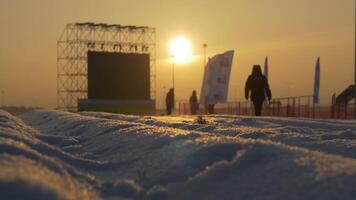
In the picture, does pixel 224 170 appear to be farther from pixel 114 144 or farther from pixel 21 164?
pixel 114 144

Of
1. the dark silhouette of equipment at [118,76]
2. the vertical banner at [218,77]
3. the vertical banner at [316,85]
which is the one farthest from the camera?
the dark silhouette of equipment at [118,76]

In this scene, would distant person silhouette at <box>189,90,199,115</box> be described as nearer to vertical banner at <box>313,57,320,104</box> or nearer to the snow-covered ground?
vertical banner at <box>313,57,320,104</box>

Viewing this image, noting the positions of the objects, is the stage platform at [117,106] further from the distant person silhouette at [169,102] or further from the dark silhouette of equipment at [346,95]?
the dark silhouette of equipment at [346,95]

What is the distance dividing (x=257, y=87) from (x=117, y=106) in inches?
1304

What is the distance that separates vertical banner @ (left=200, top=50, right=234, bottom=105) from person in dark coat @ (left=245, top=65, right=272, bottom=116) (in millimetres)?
6294

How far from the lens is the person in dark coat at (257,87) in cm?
1457

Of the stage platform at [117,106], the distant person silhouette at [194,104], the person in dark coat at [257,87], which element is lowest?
the stage platform at [117,106]

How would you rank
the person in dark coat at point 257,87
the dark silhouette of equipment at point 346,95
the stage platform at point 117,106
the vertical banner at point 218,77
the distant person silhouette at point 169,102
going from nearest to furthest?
1. the person in dark coat at point 257,87
2. the vertical banner at point 218,77
3. the dark silhouette of equipment at point 346,95
4. the distant person silhouette at point 169,102
5. the stage platform at point 117,106

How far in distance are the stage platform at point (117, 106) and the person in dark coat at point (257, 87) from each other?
31.1m

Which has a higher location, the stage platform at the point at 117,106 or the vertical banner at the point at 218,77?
the vertical banner at the point at 218,77

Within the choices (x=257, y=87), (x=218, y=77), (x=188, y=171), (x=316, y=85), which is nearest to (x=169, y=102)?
(x=218, y=77)

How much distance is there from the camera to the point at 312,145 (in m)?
4.88

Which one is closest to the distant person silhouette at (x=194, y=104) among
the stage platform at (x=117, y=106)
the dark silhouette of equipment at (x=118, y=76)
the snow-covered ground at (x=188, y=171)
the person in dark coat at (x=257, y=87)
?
the person in dark coat at (x=257, y=87)

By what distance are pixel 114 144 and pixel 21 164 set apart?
244 centimetres
